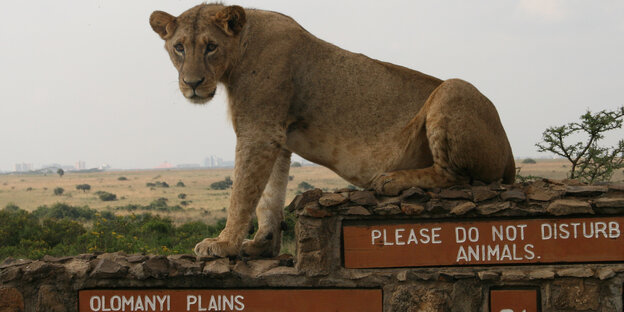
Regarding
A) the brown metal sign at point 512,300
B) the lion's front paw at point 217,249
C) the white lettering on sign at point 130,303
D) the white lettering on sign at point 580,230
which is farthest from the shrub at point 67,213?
the white lettering on sign at point 580,230

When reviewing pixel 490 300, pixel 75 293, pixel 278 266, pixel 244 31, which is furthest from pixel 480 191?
pixel 75 293

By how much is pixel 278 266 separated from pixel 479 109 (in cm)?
232

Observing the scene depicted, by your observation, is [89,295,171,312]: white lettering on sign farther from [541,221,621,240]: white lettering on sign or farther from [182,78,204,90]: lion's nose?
[541,221,621,240]: white lettering on sign

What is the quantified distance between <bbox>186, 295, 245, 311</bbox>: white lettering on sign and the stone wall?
0.11 metres

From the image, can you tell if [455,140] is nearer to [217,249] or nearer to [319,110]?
[319,110]

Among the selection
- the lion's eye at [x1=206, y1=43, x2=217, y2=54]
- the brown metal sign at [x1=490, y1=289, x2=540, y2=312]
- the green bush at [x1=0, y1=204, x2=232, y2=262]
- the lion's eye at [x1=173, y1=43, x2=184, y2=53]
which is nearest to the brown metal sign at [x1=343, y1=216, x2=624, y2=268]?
the brown metal sign at [x1=490, y1=289, x2=540, y2=312]

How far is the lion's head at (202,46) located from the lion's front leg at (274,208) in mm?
1137

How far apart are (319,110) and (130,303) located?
8.13 feet

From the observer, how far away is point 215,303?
588 cm

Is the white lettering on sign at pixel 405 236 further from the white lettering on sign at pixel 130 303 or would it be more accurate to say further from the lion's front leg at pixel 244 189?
the white lettering on sign at pixel 130 303

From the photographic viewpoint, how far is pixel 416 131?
20.0 feet

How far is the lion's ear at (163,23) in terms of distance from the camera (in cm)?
614

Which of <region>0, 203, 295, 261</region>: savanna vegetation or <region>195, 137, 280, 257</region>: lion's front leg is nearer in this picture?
<region>195, 137, 280, 257</region>: lion's front leg

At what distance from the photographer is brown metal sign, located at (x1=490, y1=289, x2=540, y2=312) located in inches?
222
